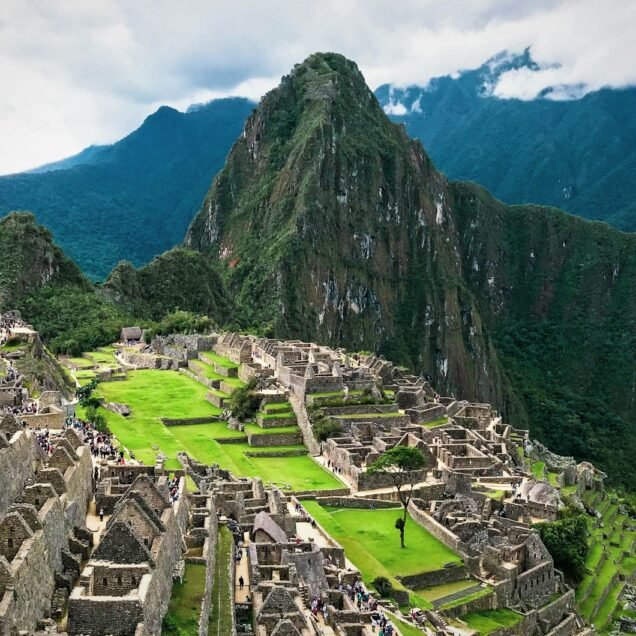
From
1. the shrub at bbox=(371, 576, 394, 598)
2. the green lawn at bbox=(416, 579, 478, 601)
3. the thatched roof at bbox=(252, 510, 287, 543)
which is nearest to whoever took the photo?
the thatched roof at bbox=(252, 510, 287, 543)

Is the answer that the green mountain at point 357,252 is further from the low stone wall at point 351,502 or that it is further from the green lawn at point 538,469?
the low stone wall at point 351,502

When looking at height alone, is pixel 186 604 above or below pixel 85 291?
above

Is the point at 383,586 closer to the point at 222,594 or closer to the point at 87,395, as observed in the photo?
the point at 222,594

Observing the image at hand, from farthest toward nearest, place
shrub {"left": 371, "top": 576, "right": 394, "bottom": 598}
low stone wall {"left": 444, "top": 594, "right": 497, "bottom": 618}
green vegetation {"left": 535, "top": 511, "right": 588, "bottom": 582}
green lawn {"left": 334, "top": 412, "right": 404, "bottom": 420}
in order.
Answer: green lawn {"left": 334, "top": 412, "right": 404, "bottom": 420} → green vegetation {"left": 535, "top": 511, "right": 588, "bottom": 582} → low stone wall {"left": 444, "top": 594, "right": 497, "bottom": 618} → shrub {"left": 371, "top": 576, "right": 394, "bottom": 598}

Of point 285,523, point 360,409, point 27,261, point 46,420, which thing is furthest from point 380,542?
point 27,261

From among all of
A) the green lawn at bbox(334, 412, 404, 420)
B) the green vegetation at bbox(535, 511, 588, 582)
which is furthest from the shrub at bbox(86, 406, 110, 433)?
the green vegetation at bbox(535, 511, 588, 582)

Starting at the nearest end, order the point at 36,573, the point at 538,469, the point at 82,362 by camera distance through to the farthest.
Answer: the point at 36,573
the point at 538,469
the point at 82,362

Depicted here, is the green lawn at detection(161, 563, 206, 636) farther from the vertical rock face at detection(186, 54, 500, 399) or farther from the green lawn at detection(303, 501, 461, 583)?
the vertical rock face at detection(186, 54, 500, 399)
